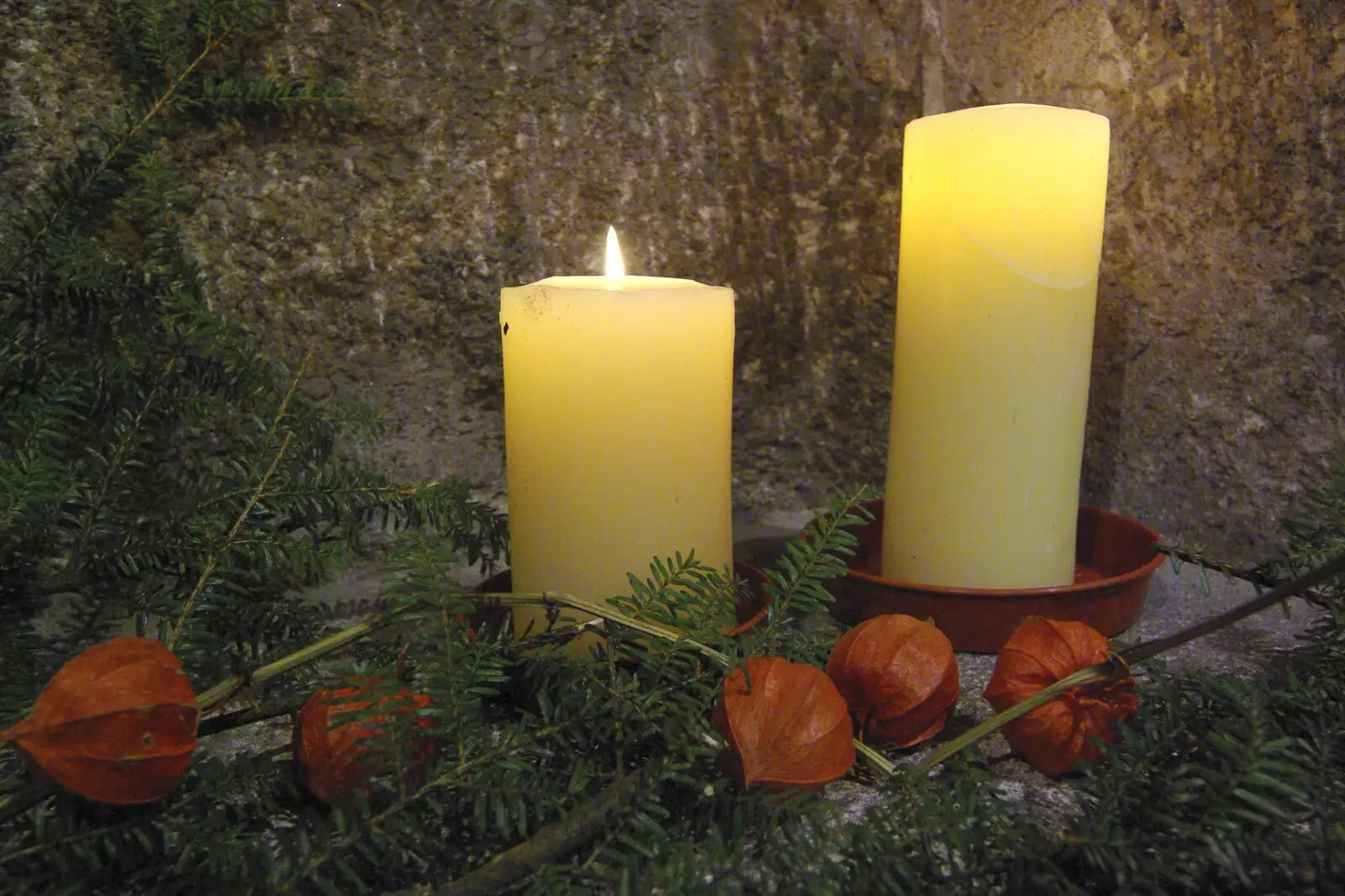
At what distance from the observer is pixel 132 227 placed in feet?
2.36

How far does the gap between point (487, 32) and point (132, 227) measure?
291mm

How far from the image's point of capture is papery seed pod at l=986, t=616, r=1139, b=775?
480 millimetres

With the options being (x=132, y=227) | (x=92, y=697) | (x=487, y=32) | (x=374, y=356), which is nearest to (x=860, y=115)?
(x=487, y=32)

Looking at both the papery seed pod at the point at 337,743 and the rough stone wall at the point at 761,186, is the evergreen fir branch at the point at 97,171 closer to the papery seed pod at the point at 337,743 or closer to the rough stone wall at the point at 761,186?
the rough stone wall at the point at 761,186

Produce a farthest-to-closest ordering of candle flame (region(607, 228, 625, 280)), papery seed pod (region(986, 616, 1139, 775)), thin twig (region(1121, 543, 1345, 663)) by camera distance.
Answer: candle flame (region(607, 228, 625, 280)) < papery seed pod (region(986, 616, 1139, 775)) < thin twig (region(1121, 543, 1345, 663))

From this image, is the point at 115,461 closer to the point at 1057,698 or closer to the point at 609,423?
the point at 609,423

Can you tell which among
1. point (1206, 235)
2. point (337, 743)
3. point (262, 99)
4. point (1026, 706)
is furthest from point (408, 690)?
point (1206, 235)

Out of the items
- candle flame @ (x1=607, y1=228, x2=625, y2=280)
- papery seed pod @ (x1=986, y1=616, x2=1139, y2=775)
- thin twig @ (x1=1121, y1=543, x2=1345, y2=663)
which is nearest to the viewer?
thin twig @ (x1=1121, y1=543, x2=1345, y2=663)

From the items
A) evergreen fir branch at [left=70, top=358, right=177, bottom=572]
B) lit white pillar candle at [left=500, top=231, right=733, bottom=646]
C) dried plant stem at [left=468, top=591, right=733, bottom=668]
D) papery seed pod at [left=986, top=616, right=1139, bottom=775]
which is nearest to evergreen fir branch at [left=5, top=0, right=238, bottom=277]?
evergreen fir branch at [left=70, top=358, right=177, bottom=572]

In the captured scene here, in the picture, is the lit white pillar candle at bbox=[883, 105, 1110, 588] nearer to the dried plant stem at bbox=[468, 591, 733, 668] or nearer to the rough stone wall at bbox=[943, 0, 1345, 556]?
the rough stone wall at bbox=[943, 0, 1345, 556]

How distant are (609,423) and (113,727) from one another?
0.28 metres

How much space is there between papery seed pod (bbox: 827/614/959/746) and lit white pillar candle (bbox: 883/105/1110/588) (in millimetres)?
169

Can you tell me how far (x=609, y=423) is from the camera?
57 centimetres

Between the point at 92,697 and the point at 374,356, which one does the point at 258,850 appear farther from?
the point at 374,356
